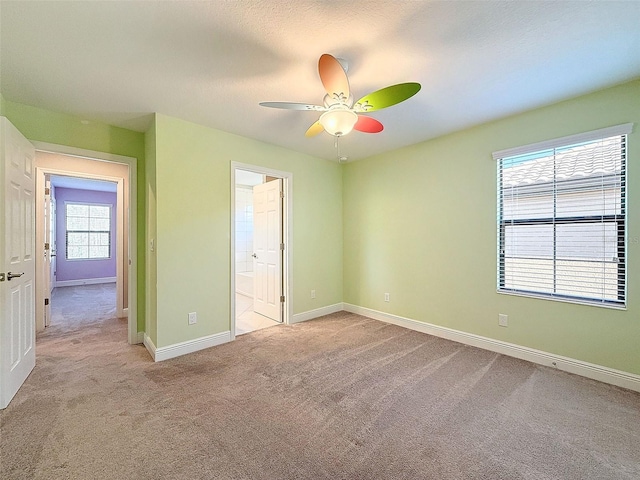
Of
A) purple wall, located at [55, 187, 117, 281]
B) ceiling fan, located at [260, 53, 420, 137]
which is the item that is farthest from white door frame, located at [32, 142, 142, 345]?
purple wall, located at [55, 187, 117, 281]

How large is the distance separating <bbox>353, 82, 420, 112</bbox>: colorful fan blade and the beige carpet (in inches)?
86.1

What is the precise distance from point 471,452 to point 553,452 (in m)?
0.49

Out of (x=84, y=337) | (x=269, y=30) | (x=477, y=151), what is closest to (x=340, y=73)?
(x=269, y=30)

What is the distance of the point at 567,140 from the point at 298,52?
259 cm

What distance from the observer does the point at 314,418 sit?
6.33 ft

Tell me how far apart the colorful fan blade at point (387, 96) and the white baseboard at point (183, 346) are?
286 centimetres

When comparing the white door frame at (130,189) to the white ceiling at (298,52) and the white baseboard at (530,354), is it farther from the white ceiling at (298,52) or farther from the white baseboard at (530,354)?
the white baseboard at (530,354)

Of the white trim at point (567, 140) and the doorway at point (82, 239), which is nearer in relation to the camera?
the white trim at point (567, 140)

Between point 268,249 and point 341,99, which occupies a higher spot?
point 341,99

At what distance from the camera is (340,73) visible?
1.67 metres

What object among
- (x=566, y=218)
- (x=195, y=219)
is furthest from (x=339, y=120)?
(x=566, y=218)

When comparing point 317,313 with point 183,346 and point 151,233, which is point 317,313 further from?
point 151,233

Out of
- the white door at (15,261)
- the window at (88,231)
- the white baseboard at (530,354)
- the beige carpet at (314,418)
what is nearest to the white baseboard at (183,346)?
the beige carpet at (314,418)

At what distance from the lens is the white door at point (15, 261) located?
2.04 meters
